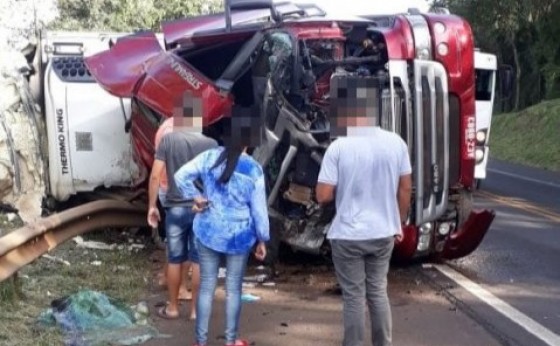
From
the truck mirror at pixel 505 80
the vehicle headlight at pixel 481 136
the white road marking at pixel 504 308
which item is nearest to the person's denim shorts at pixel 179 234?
the white road marking at pixel 504 308

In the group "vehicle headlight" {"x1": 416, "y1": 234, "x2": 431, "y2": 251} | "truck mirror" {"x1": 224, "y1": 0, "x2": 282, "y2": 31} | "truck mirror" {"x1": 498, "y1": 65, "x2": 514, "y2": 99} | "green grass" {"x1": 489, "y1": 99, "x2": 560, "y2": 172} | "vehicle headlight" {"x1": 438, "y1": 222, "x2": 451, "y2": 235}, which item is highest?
"truck mirror" {"x1": 224, "y1": 0, "x2": 282, "y2": 31}

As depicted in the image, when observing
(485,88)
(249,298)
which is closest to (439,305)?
(249,298)

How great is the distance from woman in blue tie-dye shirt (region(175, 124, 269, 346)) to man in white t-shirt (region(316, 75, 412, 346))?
436 millimetres

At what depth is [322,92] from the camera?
26.3ft

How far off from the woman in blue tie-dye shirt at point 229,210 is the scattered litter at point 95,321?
0.89 meters

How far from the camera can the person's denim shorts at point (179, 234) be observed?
686 cm

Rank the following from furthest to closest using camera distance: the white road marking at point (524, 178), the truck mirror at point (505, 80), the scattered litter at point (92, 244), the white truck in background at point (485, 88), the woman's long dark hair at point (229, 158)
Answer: the white road marking at point (524, 178)
the white truck in background at point (485, 88)
the truck mirror at point (505, 80)
the scattered litter at point (92, 244)
the woman's long dark hair at point (229, 158)

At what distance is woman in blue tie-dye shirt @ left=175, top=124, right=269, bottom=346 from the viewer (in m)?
5.74

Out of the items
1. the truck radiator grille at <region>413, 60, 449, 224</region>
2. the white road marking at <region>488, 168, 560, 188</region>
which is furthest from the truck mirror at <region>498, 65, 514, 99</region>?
the white road marking at <region>488, 168, 560, 188</region>

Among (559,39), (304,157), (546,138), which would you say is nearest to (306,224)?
(304,157)

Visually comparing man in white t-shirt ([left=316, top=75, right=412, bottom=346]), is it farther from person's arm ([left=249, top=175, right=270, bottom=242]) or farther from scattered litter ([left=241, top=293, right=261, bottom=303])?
scattered litter ([left=241, top=293, right=261, bottom=303])

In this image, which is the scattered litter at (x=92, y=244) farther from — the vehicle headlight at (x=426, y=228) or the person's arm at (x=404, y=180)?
the person's arm at (x=404, y=180)

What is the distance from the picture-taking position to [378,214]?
18.4ft

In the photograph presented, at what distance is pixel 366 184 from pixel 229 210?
876 mm
